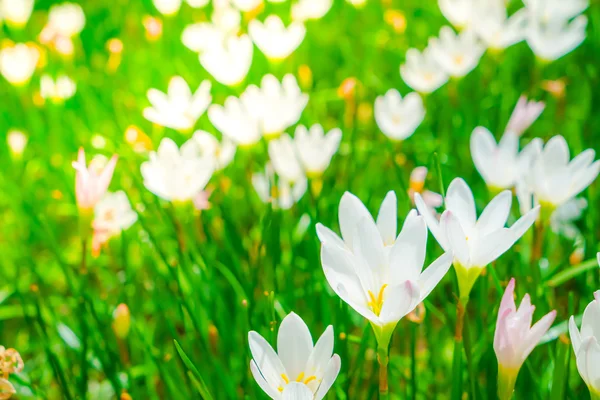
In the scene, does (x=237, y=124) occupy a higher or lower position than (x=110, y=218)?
higher

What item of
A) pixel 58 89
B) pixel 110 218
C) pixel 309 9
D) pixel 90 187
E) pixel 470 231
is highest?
pixel 309 9

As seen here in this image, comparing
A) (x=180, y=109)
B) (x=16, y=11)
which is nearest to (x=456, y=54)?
(x=180, y=109)

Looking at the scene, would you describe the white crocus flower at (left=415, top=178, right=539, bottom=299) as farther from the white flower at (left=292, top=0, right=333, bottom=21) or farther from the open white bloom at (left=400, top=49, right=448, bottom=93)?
the white flower at (left=292, top=0, right=333, bottom=21)

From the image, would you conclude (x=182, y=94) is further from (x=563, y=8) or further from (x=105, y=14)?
(x=105, y=14)

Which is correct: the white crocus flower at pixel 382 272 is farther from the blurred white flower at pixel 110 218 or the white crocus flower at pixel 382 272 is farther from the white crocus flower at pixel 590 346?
the blurred white flower at pixel 110 218

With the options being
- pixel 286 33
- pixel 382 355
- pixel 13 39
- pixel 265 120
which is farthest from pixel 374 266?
pixel 13 39

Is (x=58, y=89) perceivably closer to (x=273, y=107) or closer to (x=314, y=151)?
(x=273, y=107)

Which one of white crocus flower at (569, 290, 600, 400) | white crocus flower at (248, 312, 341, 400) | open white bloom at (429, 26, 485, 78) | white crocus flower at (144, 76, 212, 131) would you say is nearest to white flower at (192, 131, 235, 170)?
white crocus flower at (144, 76, 212, 131)
